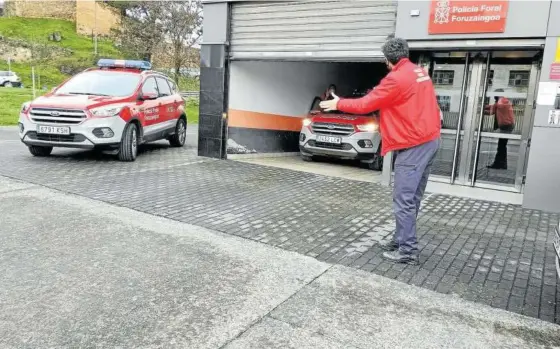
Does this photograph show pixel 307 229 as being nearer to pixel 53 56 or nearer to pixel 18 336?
pixel 18 336

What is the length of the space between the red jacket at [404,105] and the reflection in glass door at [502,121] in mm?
3710

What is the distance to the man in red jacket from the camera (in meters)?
3.97

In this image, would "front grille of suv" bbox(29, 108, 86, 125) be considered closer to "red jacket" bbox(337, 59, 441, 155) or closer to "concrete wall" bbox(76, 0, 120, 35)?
"red jacket" bbox(337, 59, 441, 155)

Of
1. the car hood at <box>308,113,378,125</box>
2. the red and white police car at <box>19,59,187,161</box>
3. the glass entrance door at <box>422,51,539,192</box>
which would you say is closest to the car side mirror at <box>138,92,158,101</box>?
the red and white police car at <box>19,59,187,161</box>

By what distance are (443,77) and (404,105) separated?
4.15 metres

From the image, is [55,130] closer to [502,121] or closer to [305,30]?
[305,30]

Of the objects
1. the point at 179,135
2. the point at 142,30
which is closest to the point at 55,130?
the point at 179,135

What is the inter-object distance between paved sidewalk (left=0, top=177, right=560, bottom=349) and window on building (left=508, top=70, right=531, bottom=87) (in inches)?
190

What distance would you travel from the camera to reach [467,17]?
6.79 metres

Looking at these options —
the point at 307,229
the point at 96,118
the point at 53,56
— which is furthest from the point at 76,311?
the point at 53,56

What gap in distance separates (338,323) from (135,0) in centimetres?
3257

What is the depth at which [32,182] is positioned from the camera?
6.65m

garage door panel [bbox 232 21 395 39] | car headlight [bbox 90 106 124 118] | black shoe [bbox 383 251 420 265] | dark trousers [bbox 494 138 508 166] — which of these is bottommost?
black shoe [bbox 383 251 420 265]

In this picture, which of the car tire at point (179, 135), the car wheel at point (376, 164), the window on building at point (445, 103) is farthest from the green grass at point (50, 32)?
the window on building at point (445, 103)
